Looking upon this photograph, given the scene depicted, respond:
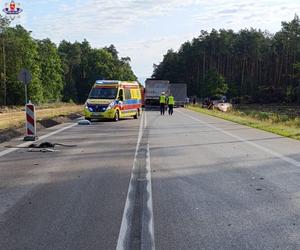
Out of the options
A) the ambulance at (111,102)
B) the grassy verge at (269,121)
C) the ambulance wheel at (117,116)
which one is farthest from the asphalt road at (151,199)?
the ambulance wheel at (117,116)

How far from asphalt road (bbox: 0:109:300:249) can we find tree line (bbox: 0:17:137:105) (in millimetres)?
64636

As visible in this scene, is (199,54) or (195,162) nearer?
(195,162)

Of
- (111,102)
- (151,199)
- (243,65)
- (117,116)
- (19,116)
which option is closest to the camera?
(151,199)

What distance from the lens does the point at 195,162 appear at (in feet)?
37.7

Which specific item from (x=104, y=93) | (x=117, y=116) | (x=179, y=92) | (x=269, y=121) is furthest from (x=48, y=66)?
(x=269, y=121)

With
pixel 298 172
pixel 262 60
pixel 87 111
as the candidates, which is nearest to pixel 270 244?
pixel 298 172

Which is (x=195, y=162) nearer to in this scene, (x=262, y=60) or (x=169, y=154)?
(x=169, y=154)

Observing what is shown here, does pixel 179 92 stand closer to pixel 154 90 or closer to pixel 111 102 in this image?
pixel 154 90

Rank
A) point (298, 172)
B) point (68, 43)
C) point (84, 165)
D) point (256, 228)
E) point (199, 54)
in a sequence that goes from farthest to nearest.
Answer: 1. point (68, 43)
2. point (199, 54)
3. point (84, 165)
4. point (298, 172)
5. point (256, 228)

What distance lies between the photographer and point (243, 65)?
12431cm

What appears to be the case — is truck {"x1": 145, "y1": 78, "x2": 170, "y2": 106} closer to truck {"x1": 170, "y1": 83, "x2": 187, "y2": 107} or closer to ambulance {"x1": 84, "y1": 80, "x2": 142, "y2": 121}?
truck {"x1": 170, "y1": 83, "x2": 187, "y2": 107}

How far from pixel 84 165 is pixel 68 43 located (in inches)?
5593

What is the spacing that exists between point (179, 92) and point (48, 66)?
4783 cm

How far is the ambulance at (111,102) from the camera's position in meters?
28.6
